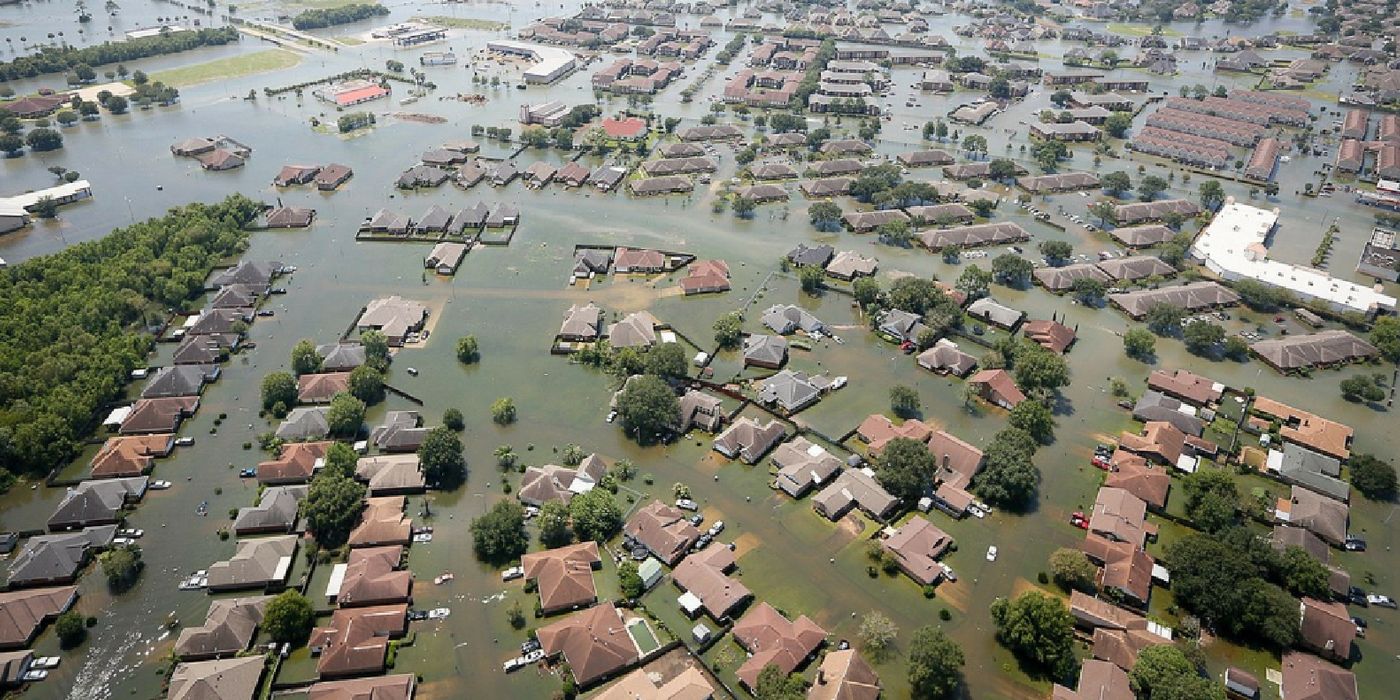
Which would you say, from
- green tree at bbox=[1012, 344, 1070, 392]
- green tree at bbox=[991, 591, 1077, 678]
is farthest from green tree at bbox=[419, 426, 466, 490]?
green tree at bbox=[1012, 344, 1070, 392]

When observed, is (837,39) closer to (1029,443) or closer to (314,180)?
(314,180)

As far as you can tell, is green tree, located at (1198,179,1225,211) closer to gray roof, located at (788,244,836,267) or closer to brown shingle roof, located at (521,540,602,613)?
gray roof, located at (788,244,836,267)

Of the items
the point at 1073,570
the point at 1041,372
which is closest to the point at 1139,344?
the point at 1041,372

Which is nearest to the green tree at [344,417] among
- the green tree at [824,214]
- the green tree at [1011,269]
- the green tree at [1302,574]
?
the green tree at [824,214]

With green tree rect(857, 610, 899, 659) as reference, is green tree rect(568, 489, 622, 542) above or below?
above

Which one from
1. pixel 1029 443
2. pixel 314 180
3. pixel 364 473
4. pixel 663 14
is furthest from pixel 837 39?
pixel 364 473

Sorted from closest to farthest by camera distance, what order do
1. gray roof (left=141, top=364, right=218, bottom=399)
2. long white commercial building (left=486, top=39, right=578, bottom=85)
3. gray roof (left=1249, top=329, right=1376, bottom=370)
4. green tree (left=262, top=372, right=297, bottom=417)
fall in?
green tree (left=262, top=372, right=297, bottom=417)
gray roof (left=141, top=364, right=218, bottom=399)
gray roof (left=1249, top=329, right=1376, bottom=370)
long white commercial building (left=486, top=39, right=578, bottom=85)

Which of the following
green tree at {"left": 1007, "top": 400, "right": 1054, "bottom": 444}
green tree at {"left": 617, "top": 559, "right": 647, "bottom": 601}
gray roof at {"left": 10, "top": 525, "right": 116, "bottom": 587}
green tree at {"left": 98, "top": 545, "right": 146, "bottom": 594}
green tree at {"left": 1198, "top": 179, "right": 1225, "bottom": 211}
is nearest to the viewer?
green tree at {"left": 617, "top": 559, "right": 647, "bottom": 601}

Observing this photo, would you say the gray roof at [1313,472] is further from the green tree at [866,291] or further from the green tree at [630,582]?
the green tree at [630,582]
